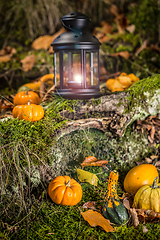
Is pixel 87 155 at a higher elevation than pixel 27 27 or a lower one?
lower

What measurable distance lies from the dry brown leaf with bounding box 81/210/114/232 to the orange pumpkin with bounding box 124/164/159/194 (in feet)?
1.59

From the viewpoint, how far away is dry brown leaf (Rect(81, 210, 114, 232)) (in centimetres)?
167

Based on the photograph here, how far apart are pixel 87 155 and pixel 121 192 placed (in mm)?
521

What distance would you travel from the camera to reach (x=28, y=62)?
4.30m

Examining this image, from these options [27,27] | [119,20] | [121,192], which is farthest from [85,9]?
[121,192]

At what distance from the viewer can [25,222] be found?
5.81 feet

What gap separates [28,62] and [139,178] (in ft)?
10.7

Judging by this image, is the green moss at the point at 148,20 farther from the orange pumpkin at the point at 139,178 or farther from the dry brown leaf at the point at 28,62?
the orange pumpkin at the point at 139,178

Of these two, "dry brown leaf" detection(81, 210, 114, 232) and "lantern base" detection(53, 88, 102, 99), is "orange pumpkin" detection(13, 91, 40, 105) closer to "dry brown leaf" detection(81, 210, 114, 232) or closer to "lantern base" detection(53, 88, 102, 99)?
"lantern base" detection(53, 88, 102, 99)

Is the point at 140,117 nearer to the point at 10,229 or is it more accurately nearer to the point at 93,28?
the point at 10,229

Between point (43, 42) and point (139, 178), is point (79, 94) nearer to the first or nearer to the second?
point (139, 178)

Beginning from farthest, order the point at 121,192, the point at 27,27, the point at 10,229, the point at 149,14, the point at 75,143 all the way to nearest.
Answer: the point at 27,27 → the point at 149,14 → the point at 75,143 → the point at 121,192 → the point at 10,229

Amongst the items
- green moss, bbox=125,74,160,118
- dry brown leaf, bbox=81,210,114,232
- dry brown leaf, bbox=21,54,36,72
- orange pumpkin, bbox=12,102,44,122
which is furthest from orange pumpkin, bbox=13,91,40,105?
dry brown leaf, bbox=21,54,36,72

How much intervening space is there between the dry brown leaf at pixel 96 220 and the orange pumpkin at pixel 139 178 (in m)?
0.49
